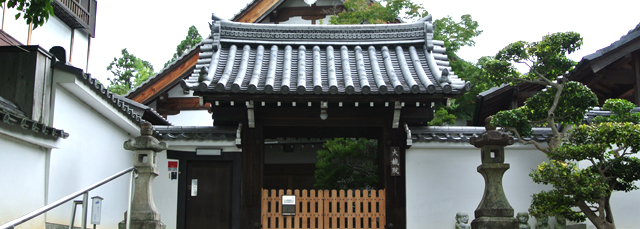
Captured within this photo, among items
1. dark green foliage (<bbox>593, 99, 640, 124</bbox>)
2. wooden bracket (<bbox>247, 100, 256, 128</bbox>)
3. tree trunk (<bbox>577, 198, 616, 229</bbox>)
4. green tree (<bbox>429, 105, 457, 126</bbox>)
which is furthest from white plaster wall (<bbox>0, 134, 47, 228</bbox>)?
green tree (<bbox>429, 105, 457, 126</bbox>)

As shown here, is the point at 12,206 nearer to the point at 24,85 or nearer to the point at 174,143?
the point at 24,85

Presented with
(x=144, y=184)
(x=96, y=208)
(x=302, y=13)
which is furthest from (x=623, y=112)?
(x=302, y=13)

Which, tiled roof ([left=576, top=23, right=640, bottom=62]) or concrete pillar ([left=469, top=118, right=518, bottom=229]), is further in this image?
tiled roof ([left=576, top=23, right=640, bottom=62])

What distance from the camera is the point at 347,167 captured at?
42.8 ft

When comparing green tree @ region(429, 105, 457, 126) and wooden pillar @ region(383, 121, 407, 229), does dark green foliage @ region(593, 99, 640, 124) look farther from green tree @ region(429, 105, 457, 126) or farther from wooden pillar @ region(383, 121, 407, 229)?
green tree @ region(429, 105, 457, 126)

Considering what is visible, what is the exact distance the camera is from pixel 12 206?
6.85 meters

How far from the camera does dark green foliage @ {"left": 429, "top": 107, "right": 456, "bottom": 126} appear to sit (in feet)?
47.0

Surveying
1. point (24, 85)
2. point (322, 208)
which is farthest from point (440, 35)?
point (24, 85)

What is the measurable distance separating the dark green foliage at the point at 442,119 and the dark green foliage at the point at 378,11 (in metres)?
2.94

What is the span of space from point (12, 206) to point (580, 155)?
8094 millimetres

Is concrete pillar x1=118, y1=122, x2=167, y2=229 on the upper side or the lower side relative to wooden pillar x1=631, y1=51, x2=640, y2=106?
lower

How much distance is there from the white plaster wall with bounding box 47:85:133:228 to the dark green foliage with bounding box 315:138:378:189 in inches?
187

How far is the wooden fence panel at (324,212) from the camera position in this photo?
32.8ft

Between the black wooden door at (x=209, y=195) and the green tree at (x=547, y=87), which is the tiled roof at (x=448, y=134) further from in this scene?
the black wooden door at (x=209, y=195)
